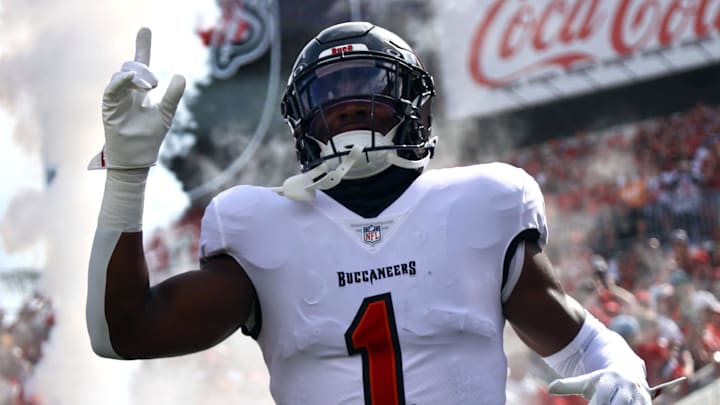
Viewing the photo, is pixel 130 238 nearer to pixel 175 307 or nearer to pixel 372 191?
pixel 175 307

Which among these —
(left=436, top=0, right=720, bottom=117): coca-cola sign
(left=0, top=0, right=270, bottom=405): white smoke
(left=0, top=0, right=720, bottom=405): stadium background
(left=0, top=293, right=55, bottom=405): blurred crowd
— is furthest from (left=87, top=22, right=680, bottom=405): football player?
(left=436, top=0, right=720, bottom=117): coca-cola sign

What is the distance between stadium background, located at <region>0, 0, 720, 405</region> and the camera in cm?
579

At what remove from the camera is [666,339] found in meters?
5.12

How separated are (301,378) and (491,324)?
369mm

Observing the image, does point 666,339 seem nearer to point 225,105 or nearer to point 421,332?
point 421,332

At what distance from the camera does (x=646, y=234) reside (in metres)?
8.80

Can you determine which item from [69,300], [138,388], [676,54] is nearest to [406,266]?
[138,388]

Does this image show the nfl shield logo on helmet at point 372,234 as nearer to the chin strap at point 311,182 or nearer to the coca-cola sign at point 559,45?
the chin strap at point 311,182

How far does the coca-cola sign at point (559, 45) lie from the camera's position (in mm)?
10734

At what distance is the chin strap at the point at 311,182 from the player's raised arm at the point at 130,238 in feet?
0.87

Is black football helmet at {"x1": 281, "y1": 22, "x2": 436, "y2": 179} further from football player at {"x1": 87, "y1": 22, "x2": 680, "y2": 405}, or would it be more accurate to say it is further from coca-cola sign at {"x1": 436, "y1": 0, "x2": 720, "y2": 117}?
coca-cola sign at {"x1": 436, "y1": 0, "x2": 720, "y2": 117}

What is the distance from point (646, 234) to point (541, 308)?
7.11 meters

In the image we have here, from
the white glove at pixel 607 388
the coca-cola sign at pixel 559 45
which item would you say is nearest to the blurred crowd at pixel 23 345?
the white glove at pixel 607 388

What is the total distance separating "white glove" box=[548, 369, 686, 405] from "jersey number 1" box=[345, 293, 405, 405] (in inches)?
11.3
